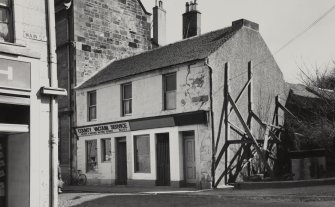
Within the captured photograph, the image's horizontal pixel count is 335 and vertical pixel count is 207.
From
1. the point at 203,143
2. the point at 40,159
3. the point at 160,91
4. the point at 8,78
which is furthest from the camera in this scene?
→ the point at 160,91

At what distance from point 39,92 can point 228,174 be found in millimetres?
11567

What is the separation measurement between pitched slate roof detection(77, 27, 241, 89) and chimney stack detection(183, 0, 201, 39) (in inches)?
137

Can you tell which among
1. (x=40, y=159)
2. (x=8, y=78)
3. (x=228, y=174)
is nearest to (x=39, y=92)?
(x=8, y=78)

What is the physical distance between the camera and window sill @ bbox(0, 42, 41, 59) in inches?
331

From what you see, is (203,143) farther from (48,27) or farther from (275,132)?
(48,27)

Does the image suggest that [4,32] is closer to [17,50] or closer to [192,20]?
[17,50]

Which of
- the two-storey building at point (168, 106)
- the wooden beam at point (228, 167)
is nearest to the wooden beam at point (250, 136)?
the two-storey building at point (168, 106)

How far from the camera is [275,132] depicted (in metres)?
21.1

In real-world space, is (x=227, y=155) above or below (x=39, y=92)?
below

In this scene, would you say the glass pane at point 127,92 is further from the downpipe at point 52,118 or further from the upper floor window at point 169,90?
the downpipe at point 52,118

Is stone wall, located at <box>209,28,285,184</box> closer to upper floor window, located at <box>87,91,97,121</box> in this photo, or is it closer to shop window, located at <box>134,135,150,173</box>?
shop window, located at <box>134,135,150,173</box>

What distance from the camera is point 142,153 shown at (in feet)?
69.6

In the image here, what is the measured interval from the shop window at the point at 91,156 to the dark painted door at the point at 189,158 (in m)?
6.50

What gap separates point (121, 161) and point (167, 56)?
590 centimetres
